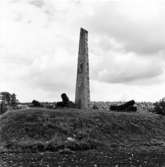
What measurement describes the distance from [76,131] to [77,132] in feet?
0.65

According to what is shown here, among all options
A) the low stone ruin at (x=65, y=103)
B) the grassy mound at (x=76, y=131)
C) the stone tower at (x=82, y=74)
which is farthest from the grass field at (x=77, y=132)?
the stone tower at (x=82, y=74)

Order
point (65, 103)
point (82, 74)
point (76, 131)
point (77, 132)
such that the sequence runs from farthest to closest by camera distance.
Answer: point (82, 74)
point (65, 103)
point (76, 131)
point (77, 132)

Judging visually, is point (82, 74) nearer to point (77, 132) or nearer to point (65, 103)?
point (65, 103)

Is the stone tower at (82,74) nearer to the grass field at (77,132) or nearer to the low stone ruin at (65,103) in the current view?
the low stone ruin at (65,103)

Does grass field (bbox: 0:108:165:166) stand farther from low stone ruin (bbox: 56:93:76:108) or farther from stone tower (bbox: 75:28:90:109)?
stone tower (bbox: 75:28:90:109)

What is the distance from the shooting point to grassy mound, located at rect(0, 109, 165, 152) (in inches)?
1118

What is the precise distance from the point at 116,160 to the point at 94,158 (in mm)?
1577

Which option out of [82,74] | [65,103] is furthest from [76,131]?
[82,74]

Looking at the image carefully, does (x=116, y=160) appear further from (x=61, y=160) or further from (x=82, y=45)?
(x=82, y=45)

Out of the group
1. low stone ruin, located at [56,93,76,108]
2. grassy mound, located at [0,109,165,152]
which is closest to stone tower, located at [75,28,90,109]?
low stone ruin, located at [56,93,76,108]

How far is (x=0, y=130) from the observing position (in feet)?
105

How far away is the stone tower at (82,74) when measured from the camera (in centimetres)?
4003

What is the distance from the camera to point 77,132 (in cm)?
3086

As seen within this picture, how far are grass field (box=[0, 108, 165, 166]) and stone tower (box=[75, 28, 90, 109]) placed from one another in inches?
159
